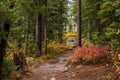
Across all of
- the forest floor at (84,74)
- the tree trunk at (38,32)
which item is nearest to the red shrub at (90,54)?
the forest floor at (84,74)

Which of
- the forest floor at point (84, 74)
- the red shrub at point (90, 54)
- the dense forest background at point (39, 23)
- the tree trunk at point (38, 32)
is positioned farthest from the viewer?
the tree trunk at point (38, 32)

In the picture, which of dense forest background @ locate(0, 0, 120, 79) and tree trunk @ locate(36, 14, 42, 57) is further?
tree trunk @ locate(36, 14, 42, 57)

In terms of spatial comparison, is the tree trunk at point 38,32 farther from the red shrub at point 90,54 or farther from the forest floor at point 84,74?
the forest floor at point 84,74

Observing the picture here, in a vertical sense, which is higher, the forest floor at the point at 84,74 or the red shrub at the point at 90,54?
the red shrub at the point at 90,54

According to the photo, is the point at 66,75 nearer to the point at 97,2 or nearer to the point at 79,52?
the point at 79,52

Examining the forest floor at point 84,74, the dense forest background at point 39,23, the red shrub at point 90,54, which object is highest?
the dense forest background at point 39,23

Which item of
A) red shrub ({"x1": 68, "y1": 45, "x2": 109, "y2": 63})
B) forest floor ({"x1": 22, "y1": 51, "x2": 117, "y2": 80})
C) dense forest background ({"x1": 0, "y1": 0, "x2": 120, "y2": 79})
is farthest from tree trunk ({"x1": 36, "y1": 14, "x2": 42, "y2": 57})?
forest floor ({"x1": 22, "y1": 51, "x2": 117, "y2": 80})

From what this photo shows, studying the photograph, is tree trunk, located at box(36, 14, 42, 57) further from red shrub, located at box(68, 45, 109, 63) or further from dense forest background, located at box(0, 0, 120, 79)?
red shrub, located at box(68, 45, 109, 63)

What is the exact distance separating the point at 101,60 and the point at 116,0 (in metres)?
3.94

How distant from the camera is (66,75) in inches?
534

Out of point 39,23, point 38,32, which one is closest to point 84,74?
point 38,32

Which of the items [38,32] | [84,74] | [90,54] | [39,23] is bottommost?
[84,74]

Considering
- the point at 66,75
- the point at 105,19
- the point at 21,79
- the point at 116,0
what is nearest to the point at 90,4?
the point at 105,19

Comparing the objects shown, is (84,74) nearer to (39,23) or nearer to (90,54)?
(90,54)
